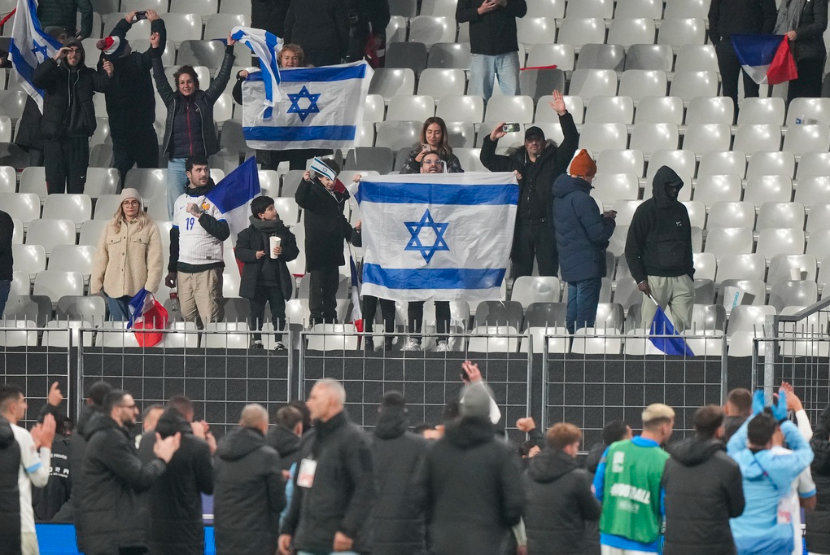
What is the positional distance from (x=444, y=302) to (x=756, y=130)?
4760mm

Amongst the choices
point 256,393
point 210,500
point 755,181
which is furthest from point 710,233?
point 210,500

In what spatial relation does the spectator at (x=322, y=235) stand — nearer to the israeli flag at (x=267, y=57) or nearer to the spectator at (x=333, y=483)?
the israeli flag at (x=267, y=57)

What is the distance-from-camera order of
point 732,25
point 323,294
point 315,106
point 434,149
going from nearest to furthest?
point 323,294, point 434,149, point 315,106, point 732,25

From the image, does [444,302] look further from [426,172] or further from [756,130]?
[756,130]

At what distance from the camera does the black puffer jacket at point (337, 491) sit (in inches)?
315

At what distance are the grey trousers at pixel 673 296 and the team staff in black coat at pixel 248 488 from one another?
17.8 ft

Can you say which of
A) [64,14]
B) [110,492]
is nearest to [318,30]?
[64,14]

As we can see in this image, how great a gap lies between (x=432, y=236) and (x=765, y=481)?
4.85m

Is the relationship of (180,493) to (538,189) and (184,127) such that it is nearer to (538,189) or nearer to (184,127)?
(538,189)

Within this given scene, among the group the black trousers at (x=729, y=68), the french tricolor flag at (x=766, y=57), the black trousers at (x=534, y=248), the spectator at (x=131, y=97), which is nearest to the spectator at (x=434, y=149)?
the black trousers at (x=534, y=248)

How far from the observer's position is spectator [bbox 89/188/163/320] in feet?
46.9

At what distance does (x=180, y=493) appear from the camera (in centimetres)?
920

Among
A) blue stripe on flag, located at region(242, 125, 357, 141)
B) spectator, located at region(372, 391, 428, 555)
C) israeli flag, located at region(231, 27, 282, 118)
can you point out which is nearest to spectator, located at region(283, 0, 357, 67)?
israeli flag, located at region(231, 27, 282, 118)

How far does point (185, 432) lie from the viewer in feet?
30.1
